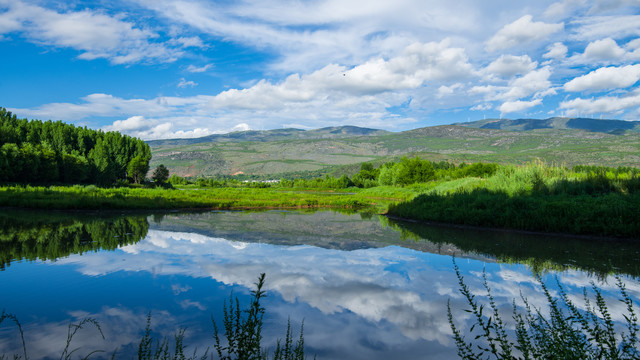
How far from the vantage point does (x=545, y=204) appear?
14.8 m

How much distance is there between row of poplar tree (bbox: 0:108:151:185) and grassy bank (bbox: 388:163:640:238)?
4463cm

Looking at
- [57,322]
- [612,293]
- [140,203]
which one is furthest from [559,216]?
[140,203]

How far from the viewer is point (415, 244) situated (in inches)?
499

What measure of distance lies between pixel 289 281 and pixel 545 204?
40.7 ft

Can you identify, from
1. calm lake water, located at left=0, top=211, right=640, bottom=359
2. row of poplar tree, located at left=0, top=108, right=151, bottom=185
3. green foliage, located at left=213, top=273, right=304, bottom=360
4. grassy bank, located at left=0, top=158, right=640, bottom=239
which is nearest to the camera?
green foliage, located at left=213, top=273, right=304, bottom=360

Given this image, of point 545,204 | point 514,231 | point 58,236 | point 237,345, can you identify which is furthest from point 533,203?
point 58,236

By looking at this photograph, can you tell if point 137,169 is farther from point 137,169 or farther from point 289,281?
point 289,281

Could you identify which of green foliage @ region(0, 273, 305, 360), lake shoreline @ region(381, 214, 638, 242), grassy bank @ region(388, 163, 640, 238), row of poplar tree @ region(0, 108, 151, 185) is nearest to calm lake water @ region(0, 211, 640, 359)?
green foliage @ region(0, 273, 305, 360)

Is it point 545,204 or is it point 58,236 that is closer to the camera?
point 58,236

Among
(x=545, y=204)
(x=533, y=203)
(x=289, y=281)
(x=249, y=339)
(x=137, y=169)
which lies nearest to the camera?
(x=249, y=339)

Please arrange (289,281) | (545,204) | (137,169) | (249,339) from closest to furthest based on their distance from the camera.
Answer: (249,339), (289,281), (545,204), (137,169)

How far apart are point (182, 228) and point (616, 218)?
57.3 ft

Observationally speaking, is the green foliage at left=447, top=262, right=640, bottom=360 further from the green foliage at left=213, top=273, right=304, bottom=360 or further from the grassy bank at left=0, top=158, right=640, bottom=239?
the grassy bank at left=0, top=158, right=640, bottom=239

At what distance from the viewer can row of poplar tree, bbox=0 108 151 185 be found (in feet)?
137
